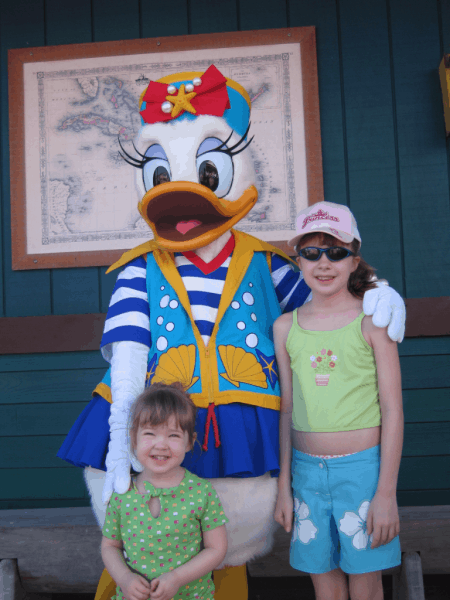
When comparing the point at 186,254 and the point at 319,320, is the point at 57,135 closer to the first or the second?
the point at 186,254

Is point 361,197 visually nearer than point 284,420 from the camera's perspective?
No

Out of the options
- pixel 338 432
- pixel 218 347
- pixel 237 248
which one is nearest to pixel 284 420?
pixel 338 432

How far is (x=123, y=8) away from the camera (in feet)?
8.20

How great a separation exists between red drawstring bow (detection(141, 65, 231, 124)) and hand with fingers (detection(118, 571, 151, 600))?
115 centimetres

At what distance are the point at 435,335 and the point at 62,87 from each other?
6.76 feet

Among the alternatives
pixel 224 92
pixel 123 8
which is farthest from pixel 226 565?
pixel 123 8

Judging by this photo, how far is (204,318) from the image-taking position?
1397 millimetres

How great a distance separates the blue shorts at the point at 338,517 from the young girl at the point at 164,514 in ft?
0.69

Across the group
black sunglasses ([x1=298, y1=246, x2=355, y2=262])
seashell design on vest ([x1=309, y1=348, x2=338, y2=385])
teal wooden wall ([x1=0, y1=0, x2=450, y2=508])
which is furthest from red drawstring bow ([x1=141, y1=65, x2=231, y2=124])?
teal wooden wall ([x1=0, y1=0, x2=450, y2=508])

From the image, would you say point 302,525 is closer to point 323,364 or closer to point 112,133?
point 323,364

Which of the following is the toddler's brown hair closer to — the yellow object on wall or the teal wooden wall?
the teal wooden wall

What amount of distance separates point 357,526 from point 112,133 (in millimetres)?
1970

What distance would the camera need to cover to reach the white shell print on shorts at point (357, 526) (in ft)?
4.07

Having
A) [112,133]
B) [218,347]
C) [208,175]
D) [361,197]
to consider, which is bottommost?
[218,347]
